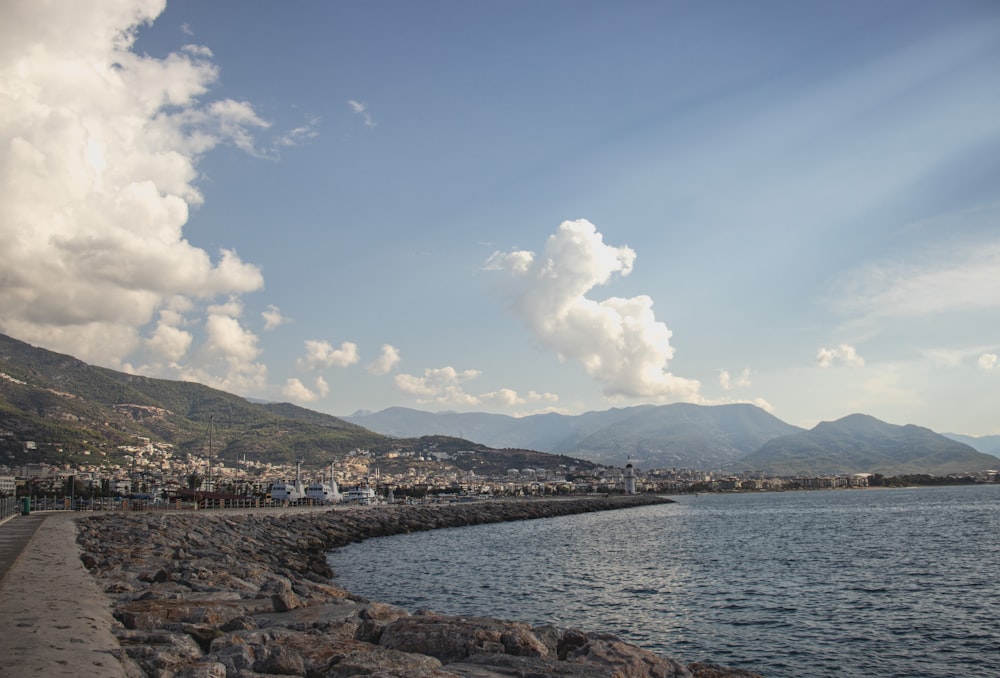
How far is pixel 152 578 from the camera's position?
70.7 feet

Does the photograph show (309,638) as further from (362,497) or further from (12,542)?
(362,497)

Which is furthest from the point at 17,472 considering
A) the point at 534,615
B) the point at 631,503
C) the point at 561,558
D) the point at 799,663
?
the point at 799,663

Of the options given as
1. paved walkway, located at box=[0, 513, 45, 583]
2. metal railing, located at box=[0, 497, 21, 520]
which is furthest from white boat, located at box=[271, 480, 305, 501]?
paved walkway, located at box=[0, 513, 45, 583]

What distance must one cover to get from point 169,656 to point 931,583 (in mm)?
32627

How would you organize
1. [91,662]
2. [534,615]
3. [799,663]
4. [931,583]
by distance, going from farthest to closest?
1. [931,583]
2. [534,615]
3. [799,663]
4. [91,662]

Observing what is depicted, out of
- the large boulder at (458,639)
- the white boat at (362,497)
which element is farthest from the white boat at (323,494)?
the large boulder at (458,639)

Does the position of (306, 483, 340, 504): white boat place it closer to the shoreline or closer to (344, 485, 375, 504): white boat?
(344, 485, 375, 504): white boat

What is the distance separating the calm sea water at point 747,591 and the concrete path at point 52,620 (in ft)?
41.5

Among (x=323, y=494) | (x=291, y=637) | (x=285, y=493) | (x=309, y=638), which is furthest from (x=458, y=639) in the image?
(x=323, y=494)

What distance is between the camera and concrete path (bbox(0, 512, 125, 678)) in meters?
9.99

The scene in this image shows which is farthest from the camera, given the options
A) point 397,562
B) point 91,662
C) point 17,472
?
point 17,472

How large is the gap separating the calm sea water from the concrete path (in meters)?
12.6

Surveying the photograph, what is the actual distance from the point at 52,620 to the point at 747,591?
26.4 metres

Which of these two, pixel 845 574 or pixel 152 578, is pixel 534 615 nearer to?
pixel 152 578
